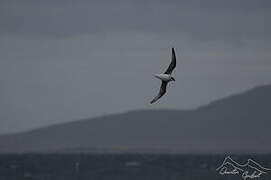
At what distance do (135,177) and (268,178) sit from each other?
675 inches

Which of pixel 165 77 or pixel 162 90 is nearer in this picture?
pixel 165 77

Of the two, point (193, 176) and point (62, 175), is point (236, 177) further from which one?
point (62, 175)

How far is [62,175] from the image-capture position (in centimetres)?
10881

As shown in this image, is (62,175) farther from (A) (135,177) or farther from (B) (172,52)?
(B) (172,52)

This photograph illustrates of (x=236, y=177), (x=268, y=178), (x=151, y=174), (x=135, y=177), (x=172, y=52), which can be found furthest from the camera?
(x=151, y=174)

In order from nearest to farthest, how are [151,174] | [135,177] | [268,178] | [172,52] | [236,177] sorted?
[172,52] < [268,178] < [236,177] < [135,177] < [151,174]

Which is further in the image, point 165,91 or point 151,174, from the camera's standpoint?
point 151,174

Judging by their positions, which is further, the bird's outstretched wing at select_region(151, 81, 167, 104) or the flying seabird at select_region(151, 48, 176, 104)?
the bird's outstretched wing at select_region(151, 81, 167, 104)

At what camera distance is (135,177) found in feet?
332

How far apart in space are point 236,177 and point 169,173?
16.3m

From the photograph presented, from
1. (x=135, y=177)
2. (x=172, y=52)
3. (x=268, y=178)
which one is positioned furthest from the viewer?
(x=135, y=177)

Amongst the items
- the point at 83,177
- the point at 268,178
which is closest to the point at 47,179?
the point at 83,177

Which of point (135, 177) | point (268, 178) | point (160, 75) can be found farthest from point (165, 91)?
point (135, 177)

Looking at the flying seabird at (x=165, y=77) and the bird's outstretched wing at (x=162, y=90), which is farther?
the bird's outstretched wing at (x=162, y=90)
